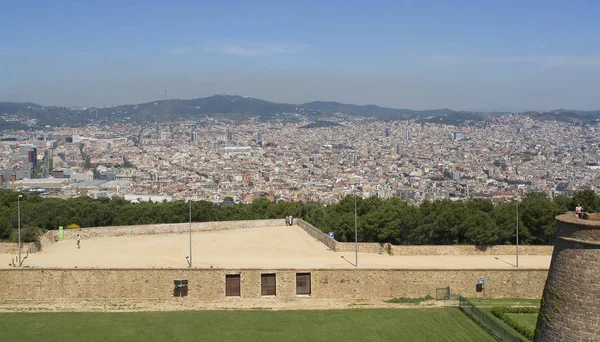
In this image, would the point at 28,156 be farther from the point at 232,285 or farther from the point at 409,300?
the point at 409,300

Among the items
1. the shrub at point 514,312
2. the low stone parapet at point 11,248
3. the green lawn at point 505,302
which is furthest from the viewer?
the low stone parapet at point 11,248

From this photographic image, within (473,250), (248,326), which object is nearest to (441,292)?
(473,250)

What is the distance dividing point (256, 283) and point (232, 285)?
0.79m

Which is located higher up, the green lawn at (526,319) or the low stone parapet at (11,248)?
the low stone parapet at (11,248)

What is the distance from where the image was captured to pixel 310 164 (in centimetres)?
13512

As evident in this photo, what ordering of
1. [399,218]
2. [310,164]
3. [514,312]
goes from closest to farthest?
[514,312], [399,218], [310,164]

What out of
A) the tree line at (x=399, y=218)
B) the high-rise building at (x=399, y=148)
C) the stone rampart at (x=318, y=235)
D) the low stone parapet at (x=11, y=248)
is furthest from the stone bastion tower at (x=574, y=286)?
the high-rise building at (x=399, y=148)

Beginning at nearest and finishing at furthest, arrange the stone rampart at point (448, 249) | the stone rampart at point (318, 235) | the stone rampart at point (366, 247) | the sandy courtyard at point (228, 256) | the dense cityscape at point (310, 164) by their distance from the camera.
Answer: the sandy courtyard at point (228, 256), the stone rampart at point (448, 249), the stone rampart at point (366, 247), the stone rampart at point (318, 235), the dense cityscape at point (310, 164)

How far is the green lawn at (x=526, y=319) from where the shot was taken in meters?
19.3

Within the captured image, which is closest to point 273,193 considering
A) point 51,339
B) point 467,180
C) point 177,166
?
point 467,180

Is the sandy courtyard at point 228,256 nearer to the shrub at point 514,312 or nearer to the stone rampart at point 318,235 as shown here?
the stone rampart at point 318,235

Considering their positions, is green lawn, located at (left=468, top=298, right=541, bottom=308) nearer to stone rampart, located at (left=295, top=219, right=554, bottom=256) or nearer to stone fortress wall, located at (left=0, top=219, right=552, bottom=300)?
stone fortress wall, located at (left=0, top=219, right=552, bottom=300)

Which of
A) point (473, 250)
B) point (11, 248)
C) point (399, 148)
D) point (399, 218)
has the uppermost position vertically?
point (399, 218)

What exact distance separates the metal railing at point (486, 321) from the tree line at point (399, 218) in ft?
22.0
